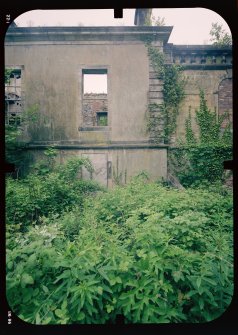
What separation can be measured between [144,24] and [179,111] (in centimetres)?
184

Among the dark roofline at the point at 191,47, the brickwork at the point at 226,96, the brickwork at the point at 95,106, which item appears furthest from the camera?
the brickwork at the point at 95,106

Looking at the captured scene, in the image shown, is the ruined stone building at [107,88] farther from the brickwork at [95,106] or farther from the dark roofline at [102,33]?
the brickwork at [95,106]

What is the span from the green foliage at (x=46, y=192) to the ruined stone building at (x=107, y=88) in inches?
18.0

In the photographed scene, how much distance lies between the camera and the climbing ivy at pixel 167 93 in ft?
16.3

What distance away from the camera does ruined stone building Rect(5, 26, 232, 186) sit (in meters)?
4.81

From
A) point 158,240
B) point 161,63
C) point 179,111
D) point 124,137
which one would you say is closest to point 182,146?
point 179,111

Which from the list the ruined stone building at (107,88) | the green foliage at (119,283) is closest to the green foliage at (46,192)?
the ruined stone building at (107,88)

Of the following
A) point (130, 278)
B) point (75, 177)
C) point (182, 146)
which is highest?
point (182, 146)

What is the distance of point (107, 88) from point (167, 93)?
121 cm

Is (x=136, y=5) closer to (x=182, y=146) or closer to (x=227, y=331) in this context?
(x=227, y=331)

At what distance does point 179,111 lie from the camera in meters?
4.91

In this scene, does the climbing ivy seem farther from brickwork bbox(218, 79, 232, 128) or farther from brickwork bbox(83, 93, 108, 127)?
brickwork bbox(83, 93, 108, 127)

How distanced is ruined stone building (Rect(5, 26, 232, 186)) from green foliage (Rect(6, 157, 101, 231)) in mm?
457

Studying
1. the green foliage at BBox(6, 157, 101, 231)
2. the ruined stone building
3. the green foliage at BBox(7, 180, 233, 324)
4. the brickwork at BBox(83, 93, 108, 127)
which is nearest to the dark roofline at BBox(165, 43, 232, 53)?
the ruined stone building
